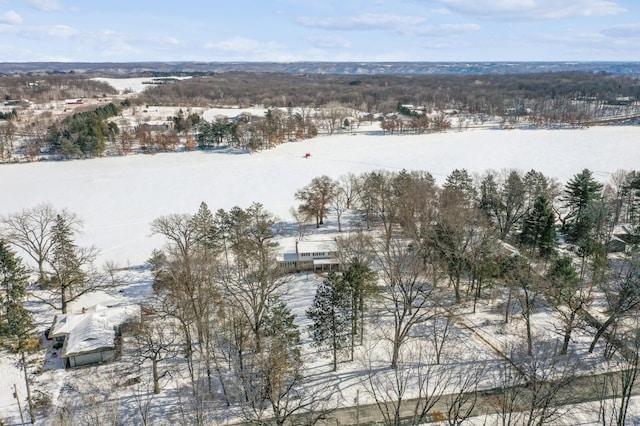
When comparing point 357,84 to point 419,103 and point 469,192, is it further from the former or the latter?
point 469,192

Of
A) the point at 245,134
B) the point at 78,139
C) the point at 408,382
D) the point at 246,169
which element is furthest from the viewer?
the point at 245,134

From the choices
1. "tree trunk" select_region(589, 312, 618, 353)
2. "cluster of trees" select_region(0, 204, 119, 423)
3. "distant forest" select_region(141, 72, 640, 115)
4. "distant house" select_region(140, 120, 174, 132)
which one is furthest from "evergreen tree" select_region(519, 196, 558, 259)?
"distant forest" select_region(141, 72, 640, 115)

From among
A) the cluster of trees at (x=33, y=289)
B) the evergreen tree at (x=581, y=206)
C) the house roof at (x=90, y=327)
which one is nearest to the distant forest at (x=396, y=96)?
the evergreen tree at (x=581, y=206)

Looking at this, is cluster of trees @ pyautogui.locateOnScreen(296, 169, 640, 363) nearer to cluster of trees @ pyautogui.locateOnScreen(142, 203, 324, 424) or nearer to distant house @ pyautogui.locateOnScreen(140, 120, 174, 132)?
cluster of trees @ pyautogui.locateOnScreen(142, 203, 324, 424)

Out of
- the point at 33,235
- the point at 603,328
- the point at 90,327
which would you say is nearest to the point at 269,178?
the point at 33,235

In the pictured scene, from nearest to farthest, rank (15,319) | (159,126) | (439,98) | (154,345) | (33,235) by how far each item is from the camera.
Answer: (15,319)
(154,345)
(33,235)
(159,126)
(439,98)

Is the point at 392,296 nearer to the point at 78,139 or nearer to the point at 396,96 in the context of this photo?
the point at 78,139

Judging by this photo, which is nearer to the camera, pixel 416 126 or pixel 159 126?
pixel 159 126
